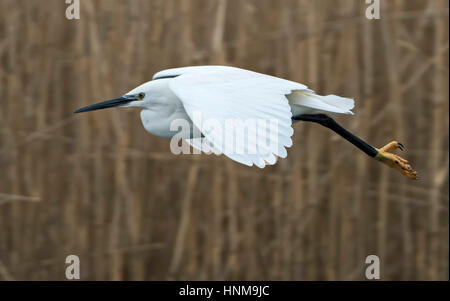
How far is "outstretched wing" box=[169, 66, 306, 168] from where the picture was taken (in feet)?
3.69

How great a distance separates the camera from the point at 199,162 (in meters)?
1.86

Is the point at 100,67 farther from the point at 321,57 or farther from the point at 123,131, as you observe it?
the point at 321,57

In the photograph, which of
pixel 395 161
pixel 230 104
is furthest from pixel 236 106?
pixel 395 161

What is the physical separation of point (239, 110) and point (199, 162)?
62cm
